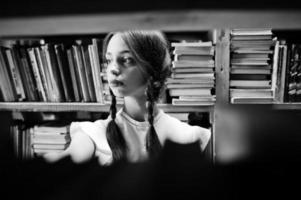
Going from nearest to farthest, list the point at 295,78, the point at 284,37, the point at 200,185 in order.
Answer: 1. the point at 200,185
2. the point at 295,78
3. the point at 284,37

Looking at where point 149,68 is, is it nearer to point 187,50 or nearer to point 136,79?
point 136,79

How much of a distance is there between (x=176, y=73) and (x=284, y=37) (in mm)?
561

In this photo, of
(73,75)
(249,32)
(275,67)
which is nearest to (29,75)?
(73,75)

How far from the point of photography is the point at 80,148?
1450 mm

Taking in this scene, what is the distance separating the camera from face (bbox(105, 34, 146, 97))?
134 cm

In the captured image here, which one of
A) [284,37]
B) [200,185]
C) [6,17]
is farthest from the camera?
[284,37]

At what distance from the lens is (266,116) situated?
137 cm

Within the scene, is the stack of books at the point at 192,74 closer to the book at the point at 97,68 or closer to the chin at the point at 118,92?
the chin at the point at 118,92

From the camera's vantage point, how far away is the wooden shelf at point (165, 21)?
46 cm

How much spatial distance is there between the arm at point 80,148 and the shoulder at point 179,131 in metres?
0.34

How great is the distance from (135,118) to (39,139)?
56 cm

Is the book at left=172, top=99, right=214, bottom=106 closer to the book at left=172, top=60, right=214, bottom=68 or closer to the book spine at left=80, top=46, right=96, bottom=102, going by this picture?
the book at left=172, top=60, right=214, bottom=68

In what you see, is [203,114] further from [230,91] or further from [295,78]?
[295,78]

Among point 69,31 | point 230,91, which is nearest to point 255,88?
point 230,91
